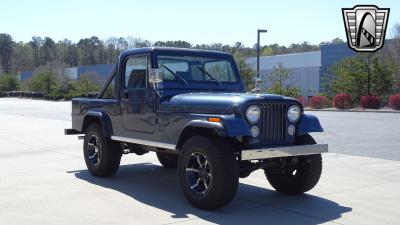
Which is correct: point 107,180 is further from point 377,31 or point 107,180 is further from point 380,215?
point 377,31

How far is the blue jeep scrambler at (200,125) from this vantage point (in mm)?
6059

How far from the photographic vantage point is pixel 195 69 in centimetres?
781

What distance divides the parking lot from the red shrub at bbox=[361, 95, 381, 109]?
22.7 meters

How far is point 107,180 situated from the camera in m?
8.25

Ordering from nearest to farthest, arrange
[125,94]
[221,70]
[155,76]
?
[155,76] → [125,94] → [221,70]

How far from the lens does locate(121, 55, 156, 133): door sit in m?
7.36

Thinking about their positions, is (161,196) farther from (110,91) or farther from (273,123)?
(110,91)

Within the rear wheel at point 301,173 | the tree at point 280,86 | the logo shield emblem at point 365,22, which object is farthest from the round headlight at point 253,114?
the tree at point 280,86

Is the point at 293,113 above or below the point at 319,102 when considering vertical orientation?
above

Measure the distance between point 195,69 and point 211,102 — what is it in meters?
1.54

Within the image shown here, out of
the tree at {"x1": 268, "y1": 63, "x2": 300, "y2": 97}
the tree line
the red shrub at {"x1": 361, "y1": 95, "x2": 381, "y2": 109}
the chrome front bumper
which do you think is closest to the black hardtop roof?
the chrome front bumper

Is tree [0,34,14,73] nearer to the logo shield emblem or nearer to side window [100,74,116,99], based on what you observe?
the logo shield emblem

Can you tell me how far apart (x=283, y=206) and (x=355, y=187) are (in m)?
1.74

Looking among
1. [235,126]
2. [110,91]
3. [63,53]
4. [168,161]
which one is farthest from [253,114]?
[63,53]
